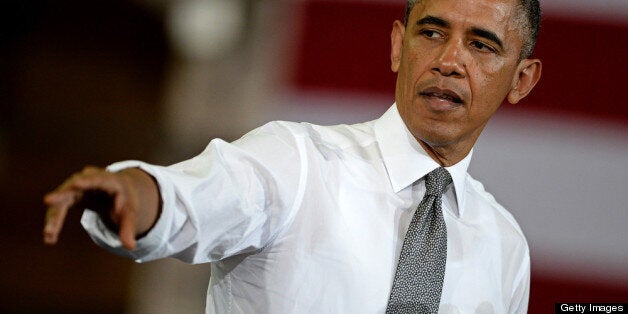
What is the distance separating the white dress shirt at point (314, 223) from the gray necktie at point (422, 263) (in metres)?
0.02

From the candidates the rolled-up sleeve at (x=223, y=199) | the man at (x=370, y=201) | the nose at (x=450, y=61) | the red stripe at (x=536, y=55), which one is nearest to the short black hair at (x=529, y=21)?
the man at (x=370, y=201)

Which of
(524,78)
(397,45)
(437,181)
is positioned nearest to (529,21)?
(524,78)

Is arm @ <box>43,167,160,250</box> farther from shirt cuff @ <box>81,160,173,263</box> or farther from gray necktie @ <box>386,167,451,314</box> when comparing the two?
gray necktie @ <box>386,167,451,314</box>

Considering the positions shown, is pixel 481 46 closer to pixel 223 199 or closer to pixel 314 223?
pixel 314 223

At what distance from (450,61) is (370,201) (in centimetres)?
25

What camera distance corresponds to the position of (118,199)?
0.73 m

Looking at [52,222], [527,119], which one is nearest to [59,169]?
[527,119]

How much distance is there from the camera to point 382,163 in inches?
46.8

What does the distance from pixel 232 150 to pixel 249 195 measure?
62 mm

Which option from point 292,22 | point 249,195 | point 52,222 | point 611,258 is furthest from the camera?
point 292,22

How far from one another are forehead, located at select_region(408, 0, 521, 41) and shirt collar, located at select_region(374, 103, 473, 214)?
6.4 inches

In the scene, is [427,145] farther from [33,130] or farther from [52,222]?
[33,130]

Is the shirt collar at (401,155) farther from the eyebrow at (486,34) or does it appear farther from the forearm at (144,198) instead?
the forearm at (144,198)

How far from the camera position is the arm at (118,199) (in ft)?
2.22
